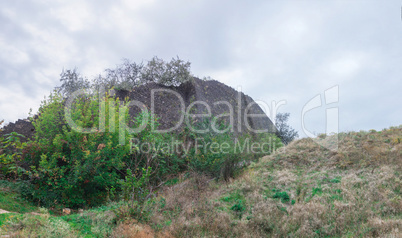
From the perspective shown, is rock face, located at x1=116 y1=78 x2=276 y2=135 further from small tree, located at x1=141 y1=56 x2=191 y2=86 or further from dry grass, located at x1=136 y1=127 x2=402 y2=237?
dry grass, located at x1=136 y1=127 x2=402 y2=237

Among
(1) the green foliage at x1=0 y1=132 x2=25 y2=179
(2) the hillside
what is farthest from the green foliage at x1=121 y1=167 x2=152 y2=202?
(1) the green foliage at x1=0 y1=132 x2=25 y2=179

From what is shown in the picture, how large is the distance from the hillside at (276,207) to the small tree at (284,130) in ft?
37.1

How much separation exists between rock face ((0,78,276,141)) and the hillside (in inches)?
200

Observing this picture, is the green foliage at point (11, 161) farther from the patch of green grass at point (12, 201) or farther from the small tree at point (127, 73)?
the small tree at point (127, 73)

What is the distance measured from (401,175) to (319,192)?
90.9 inches

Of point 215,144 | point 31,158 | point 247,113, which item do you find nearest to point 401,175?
point 215,144

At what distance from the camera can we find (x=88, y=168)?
801cm

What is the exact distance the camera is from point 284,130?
21750 mm

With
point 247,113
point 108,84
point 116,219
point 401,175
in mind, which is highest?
point 108,84

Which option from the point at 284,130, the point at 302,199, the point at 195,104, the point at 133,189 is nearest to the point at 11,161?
the point at 133,189

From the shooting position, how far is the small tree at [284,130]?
69.8 feet

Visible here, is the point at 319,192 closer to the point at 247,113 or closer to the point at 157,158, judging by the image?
the point at 157,158

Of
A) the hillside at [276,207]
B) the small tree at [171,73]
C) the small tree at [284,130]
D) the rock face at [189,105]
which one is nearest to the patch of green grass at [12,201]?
the hillside at [276,207]

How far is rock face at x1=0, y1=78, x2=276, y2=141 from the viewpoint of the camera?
13957 mm
